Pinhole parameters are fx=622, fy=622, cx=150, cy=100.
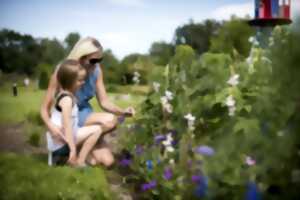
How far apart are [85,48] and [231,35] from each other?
438 millimetres

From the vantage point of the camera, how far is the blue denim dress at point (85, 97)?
79.5 inches

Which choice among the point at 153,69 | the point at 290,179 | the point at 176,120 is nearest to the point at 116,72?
the point at 153,69

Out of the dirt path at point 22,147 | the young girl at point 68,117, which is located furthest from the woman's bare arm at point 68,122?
the dirt path at point 22,147

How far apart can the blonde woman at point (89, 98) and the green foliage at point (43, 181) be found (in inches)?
4.6

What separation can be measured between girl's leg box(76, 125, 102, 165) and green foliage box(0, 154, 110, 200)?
0.19 ft

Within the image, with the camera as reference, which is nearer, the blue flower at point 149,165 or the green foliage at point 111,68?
the green foliage at point 111,68

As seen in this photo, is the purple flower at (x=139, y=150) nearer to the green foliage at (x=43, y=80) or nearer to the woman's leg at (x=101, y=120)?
the woman's leg at (x=101, y=120)

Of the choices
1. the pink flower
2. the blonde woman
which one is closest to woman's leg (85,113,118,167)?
Result: the blonde woman

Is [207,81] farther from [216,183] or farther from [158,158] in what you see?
[216,183]

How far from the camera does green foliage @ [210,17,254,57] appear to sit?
1666mm

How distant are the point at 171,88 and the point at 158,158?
0.32 m

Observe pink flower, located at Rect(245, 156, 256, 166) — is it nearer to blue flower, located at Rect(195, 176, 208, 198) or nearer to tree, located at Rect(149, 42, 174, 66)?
blue flower, located at Rect(195, 176, 208, 198)

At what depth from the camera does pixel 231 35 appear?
1.69 m

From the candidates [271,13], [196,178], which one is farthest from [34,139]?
[271,13]
